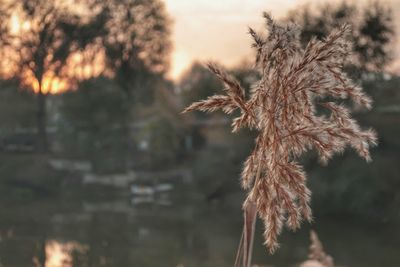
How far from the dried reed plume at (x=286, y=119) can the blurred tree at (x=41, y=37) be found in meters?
34.9

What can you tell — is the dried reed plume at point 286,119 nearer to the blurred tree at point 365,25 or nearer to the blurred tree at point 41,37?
the blurred tree at point 365,25

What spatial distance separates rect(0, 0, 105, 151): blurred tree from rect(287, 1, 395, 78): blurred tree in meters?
16.0

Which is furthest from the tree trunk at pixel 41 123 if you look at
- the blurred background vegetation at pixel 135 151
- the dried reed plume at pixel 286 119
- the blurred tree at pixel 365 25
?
the dried reed plume at pixel 286 119

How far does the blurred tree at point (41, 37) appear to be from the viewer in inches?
1437

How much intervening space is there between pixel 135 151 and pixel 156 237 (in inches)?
653

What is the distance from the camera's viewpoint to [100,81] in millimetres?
37062

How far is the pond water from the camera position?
16.7 m

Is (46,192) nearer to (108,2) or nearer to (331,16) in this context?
(108,2)

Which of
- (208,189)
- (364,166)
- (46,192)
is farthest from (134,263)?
(46,192)

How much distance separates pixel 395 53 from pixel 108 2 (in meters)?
18.7

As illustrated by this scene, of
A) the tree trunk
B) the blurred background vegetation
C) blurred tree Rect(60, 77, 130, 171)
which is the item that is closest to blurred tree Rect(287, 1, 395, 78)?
the blurred background vegetation

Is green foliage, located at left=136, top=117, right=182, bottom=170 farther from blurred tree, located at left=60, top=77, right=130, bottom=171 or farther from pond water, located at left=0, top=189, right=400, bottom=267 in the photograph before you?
pond water, located at left=0, top=189, right=400, bottom=267

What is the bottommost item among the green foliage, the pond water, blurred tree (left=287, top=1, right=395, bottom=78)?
the pond water

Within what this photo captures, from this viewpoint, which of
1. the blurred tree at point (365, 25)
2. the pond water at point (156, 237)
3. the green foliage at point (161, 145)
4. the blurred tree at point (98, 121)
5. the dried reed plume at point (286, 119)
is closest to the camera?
the dried reed plume at point (286, 119)
